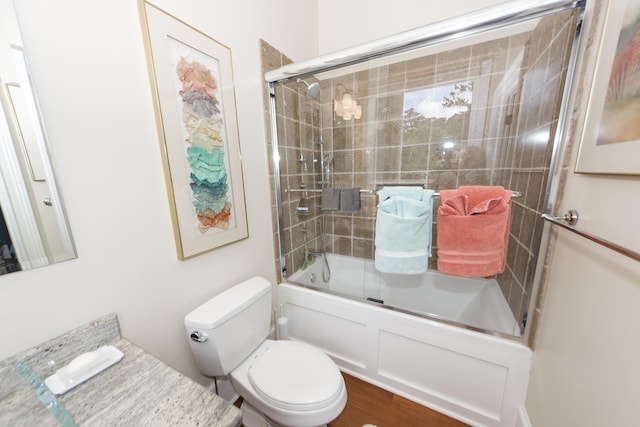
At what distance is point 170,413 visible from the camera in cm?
59

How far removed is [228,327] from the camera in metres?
1.06

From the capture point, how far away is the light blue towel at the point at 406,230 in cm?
123

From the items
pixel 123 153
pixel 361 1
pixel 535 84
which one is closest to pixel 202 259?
pixel 123 153

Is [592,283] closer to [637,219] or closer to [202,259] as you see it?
[637,219]

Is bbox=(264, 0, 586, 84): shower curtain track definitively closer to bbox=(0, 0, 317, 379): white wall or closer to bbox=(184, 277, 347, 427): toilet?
bbox=(0, 0, 317, 379): white wall

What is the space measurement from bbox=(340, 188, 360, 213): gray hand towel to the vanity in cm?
131

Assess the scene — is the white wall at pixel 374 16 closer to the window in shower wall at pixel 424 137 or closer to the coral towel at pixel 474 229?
the window in shower wall at pixel 424 137

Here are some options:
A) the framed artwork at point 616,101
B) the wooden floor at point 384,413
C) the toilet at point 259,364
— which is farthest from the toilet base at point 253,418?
the framed artwork at point 616,101

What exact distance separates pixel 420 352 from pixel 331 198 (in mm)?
1121

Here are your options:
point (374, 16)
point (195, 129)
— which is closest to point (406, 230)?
point (195, 129)

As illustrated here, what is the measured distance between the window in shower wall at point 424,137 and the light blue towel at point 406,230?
0.31 meters

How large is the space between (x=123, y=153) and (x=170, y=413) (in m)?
0.85

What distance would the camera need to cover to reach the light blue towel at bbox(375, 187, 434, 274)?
1.23 meters

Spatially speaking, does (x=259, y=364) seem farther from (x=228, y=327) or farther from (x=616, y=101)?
(x=616, y=101)
